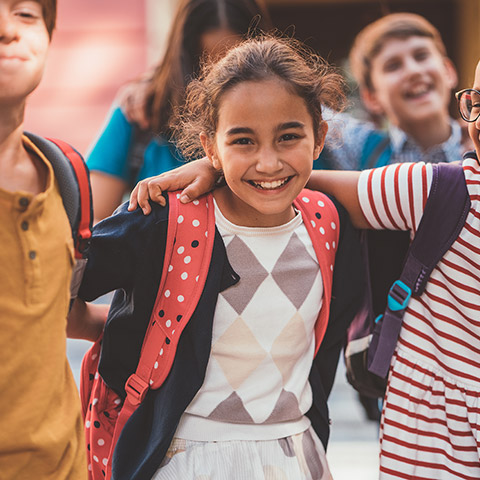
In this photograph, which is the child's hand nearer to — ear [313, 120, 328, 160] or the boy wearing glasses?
ear [313, 120, 328, 160]

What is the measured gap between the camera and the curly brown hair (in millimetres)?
1752

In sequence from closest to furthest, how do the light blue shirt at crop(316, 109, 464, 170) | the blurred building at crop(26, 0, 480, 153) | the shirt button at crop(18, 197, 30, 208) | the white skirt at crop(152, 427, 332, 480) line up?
the shirt button at crop(18, 197, 30, 208) → the white skirt at crop(152, 427, 332, 480) → the light blue shirt at crop(316, 109, 464, 170) → the blurred building at crop(26, 0, 480, 153)

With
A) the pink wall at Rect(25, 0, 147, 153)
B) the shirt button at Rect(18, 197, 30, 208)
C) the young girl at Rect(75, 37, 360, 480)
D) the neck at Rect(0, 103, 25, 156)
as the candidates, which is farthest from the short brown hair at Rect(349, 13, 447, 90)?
the pink wall at Rect(25, 0, 147, 153)

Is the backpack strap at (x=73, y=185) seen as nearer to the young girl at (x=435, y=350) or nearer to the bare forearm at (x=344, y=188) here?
the young girl at (x=435, y=350)

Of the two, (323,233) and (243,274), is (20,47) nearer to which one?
(243,274)

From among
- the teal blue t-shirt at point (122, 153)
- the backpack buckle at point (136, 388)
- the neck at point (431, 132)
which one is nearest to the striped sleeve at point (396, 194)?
the backpack buckle at point (136, 388)

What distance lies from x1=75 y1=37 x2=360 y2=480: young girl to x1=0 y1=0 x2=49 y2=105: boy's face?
41cm

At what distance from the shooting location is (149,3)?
5.63 metres

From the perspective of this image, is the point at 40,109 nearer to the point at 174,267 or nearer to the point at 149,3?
the point at 149,3

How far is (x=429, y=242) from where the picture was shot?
1770 mm

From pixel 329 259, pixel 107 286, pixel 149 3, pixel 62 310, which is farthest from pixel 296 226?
pixel 149 3

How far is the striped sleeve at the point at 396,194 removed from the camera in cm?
180

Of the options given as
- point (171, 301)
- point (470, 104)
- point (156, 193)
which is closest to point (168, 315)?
point (171, 301)

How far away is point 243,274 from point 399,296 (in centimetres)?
42
